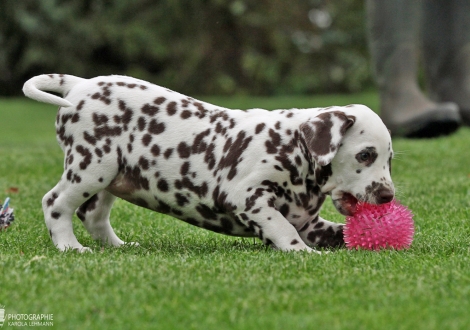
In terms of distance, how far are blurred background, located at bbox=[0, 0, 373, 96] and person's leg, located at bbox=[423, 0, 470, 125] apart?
10.6 m

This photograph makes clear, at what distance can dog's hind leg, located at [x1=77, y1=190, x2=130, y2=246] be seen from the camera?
4137 millimetres

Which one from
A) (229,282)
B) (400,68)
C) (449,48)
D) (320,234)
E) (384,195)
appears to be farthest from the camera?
(449,48)

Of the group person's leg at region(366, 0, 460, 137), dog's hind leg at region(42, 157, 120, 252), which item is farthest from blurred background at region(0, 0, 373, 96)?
dog's hind leg at region(42, 157, 120, 252)

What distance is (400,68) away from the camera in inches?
344

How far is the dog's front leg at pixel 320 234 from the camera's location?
3.93 meters

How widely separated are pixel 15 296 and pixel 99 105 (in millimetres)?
1392

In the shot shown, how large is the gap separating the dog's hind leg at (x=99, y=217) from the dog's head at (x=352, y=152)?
1.13 metres

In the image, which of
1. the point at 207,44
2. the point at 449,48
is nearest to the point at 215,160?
the point at 449,48

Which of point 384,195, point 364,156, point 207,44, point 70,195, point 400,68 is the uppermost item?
point 364,156

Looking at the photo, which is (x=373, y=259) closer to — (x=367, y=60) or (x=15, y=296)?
(x=15, y=296)

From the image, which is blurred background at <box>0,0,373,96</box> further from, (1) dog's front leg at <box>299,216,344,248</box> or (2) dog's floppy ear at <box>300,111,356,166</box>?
(2) dog's floppy ear at <box>300,111,356,166</box>

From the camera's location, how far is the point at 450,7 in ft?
29.6

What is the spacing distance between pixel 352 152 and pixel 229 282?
103 cm

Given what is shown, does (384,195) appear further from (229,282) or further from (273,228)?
(229,282)
